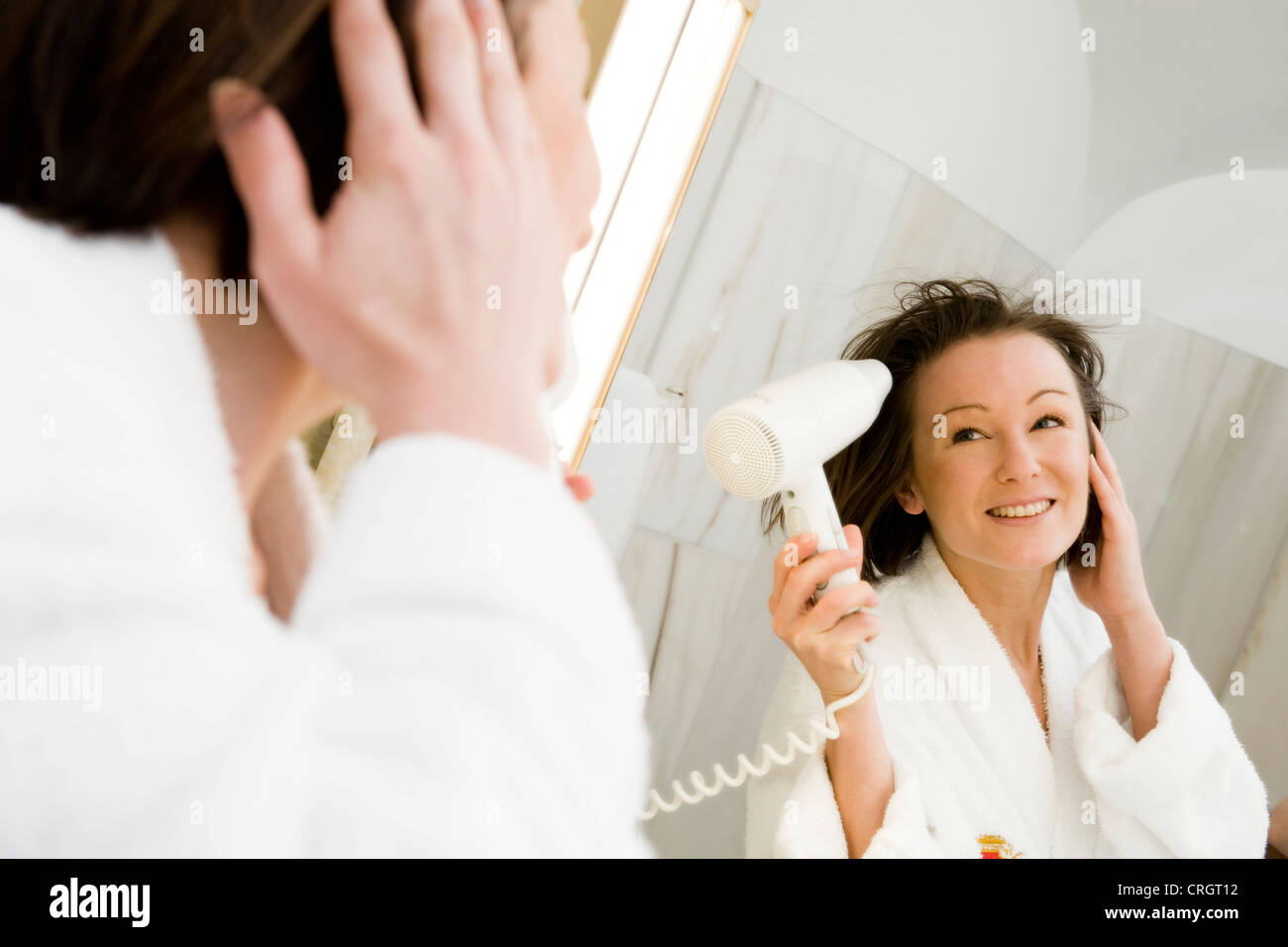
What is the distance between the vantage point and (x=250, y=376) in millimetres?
310

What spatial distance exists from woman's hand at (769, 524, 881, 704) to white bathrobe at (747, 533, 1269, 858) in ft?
0.36

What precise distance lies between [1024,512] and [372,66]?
2.83 feet

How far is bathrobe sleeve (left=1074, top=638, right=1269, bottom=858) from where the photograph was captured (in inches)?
33.3

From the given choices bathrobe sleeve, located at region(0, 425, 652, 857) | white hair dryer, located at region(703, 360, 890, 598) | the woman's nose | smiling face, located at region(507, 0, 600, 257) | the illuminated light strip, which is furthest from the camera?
the woman's nose

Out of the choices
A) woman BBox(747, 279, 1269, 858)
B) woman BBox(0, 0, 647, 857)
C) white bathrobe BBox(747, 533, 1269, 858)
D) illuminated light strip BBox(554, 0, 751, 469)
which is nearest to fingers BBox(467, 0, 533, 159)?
woman BBox(0, 0, 647, 857)

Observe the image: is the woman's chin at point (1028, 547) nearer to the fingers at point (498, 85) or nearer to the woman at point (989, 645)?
the woman at point (989, 645)

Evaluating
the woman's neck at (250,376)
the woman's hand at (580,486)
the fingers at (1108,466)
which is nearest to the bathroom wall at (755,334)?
the fingers at (1108,466)

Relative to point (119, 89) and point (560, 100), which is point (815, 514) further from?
point (119, 89)

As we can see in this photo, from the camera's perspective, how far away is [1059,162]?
1310 millimetres

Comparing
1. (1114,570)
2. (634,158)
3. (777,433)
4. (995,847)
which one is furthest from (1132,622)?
(634,158)

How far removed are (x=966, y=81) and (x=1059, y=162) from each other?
→ 7.5 inches

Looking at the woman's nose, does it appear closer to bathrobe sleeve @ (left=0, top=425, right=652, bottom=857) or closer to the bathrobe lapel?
the bathrobe lapel

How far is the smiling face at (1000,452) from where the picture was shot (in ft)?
3.19
